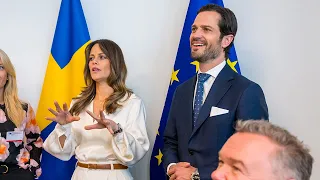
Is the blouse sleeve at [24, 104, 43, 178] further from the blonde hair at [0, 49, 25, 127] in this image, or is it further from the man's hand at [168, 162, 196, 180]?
the man's hand at [168, 162, 196, 180]

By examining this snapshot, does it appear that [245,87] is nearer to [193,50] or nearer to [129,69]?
[193,50]

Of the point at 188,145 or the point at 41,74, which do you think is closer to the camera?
the point at 188,145

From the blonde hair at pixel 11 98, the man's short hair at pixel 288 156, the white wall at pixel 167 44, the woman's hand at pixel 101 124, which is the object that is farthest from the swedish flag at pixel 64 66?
the man's short hair at pixel 288 156

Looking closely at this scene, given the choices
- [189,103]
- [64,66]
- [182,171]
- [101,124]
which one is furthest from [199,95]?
[64,66]

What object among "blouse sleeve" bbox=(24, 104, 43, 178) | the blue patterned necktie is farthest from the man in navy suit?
"blouse sleeve" bbox=(24, 104, 43, 178)

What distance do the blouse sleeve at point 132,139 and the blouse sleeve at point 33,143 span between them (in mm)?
751

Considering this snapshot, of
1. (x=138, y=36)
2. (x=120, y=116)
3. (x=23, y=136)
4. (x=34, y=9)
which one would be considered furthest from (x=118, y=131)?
(x=34, y=9)

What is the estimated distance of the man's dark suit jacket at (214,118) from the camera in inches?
80.2

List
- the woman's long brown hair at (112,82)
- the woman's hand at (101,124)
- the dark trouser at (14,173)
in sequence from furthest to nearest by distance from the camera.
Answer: the dark trouser at (14,173) → the woman's long brown hair at (112,82) → the woman's hand at (101,124)

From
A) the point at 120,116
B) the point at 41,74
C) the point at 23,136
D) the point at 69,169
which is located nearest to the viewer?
the point at 120,116

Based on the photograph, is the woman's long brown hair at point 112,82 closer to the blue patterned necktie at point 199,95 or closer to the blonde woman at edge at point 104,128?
the blonde woman at edge at point 104,128

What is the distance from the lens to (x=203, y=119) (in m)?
2.09

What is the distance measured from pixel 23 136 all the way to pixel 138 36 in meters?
1.08

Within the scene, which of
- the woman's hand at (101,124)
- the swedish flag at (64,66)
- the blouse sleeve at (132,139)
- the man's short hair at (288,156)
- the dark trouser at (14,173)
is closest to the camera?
the man's short hair at (288,156)
